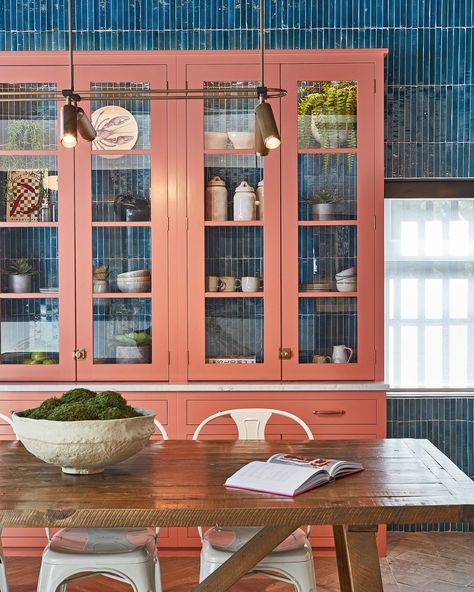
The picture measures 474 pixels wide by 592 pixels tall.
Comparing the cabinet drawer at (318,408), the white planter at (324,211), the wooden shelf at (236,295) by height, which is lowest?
the cabinet drawer at (318,408)

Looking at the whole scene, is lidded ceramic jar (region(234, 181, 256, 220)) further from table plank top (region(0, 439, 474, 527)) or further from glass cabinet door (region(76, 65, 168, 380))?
table plank top (region(0, 439, 474, 527))

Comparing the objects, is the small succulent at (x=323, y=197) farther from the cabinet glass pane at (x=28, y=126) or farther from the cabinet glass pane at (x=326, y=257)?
the cabinet glass pane at (x=28, y=126)

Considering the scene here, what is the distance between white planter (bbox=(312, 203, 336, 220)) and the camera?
3.72m

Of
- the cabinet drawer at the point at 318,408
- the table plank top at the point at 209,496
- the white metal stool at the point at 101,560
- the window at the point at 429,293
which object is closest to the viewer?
the table plank top at the point at 209,496

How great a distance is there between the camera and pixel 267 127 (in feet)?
7.22

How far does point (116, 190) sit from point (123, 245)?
11.0 inches

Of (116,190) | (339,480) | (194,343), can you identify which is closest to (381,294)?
(194,343)

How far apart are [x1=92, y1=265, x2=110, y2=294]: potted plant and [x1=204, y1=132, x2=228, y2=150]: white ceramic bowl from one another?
0.81 m

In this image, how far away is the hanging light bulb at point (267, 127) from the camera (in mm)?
2180

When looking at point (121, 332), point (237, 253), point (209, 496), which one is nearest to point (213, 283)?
point (237, 253)

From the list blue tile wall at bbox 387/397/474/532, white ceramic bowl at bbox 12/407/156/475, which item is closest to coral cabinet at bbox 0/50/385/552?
blue tile wall at bbox 387/397/474/532

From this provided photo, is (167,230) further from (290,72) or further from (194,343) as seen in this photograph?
(290,72)

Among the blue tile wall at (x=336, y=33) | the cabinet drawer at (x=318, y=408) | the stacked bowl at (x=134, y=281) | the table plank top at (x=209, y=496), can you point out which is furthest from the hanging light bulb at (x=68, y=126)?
the blue tile wall at (x=336, y=33)

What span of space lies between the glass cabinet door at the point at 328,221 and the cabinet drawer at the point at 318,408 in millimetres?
138
